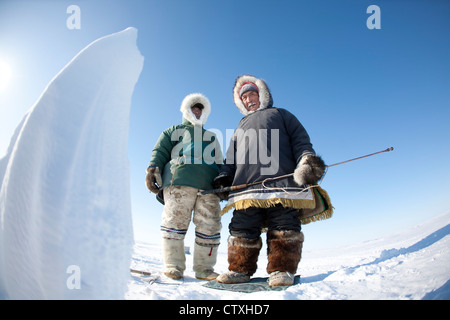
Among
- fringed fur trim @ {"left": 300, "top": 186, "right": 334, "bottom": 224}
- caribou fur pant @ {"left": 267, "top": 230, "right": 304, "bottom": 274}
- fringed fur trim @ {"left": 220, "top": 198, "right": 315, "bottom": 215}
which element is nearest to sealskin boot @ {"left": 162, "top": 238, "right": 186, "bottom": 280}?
fringed fur trim @ {"left": 220, "top": 198, "right": 315, "bottom": 215}

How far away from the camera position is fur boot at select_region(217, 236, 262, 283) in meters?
1.80

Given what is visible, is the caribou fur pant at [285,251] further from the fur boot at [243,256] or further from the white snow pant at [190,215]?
the white snow pant at [190,215]

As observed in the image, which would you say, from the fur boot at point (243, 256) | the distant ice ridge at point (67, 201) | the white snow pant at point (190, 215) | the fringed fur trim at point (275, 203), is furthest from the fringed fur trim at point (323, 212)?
the distant ice ridge at point (67, 201)

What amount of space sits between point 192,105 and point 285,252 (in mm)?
2171

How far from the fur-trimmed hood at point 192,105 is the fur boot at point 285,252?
171cm

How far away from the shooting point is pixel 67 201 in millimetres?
1058

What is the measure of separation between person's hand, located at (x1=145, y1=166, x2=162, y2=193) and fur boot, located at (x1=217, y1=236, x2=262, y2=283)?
1089 millimetres

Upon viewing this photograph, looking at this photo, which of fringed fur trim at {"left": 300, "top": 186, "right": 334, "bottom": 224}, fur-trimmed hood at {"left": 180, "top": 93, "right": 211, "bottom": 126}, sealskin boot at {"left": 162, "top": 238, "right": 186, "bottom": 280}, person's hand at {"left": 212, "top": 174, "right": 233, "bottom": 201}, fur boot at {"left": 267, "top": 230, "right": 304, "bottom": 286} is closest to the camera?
fur boot at {"left": 267, "top": 230, "right": 304, "bottom": 286}

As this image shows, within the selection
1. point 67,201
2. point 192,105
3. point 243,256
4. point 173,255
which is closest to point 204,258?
point 173,255

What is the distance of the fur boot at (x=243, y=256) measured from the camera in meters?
1.80

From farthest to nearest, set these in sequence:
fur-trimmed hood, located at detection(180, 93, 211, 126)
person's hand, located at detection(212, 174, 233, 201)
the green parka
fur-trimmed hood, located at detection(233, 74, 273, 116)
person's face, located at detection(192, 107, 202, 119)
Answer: person's face, located at detection(192, 107, 202, 119), fur-trimmed hood, located at detection(180, 93, 211, 126), fur-trimmed hood, located at detection(233, 74, 273, 116), the green parka, person's hand, located at detection(212, 174, 233, 201)

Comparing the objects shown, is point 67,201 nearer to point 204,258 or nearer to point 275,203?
point 275,203

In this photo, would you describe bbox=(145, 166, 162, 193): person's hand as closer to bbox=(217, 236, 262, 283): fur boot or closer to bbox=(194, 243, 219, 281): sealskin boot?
bbox=(194, 243, 219, 281): sealskin boot
